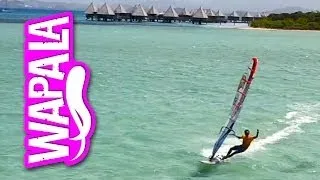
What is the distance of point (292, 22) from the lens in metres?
→ 131

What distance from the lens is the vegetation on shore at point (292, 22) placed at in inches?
5074

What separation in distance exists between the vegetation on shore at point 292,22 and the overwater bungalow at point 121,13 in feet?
102

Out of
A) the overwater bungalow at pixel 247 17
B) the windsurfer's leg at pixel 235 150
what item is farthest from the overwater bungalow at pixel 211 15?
the windsurfer's leg at pixel 235 150

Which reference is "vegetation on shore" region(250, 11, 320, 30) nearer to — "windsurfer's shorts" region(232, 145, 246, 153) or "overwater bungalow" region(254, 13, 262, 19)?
"overwater bungalow" region(254, 13, 262, 19)

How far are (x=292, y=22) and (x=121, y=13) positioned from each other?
41256mm

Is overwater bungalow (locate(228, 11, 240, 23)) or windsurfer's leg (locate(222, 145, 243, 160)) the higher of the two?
windsurfer's leg (locate(222, 145, 243, 160))

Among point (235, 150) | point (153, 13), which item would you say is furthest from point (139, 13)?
point (235, 150)

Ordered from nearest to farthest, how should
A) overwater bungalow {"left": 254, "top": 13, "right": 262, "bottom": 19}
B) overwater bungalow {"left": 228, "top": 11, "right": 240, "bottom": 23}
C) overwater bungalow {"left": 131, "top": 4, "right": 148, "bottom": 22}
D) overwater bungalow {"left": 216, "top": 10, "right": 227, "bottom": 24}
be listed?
overwater bungalow {"left": 131, "top": 4, "right": 148, "bottom": 22}
overwater bungalow {"left": 216, "top": 10, "right": 227, "bottom": 24}
overwater bungalow {"left": 228, "top": 11, "right": 240, "bottom": 23}
overwater bungalow {"left": 254, "top": 13, "right": 262, "bottom": 19}

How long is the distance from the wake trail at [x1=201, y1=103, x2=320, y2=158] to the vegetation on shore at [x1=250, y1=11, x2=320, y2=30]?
104 meters

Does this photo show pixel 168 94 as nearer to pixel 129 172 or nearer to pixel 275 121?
pixel 275 121

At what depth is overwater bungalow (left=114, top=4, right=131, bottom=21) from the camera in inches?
5657

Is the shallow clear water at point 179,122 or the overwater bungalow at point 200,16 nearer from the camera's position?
the shallow clear water at point 179,122

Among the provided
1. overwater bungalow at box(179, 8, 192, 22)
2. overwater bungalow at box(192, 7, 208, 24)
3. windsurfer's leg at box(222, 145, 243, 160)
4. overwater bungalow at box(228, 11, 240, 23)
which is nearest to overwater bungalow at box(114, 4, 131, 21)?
overwater bungalow at box(179, 8, 192, 22)

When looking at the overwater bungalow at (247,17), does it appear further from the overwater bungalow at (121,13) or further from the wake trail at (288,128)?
the wake trail at (288,128)
